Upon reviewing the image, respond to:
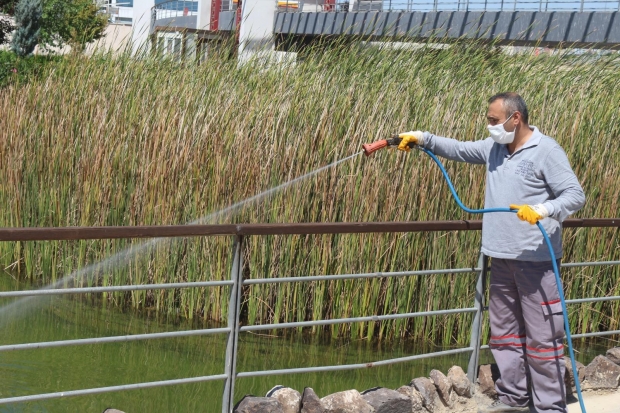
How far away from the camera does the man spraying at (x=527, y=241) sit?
3402 mm

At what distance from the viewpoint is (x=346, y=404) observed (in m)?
3.53

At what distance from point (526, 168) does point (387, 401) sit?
1076 mm

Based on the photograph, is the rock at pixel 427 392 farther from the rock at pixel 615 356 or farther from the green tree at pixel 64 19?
the green tree at pixel 64 19

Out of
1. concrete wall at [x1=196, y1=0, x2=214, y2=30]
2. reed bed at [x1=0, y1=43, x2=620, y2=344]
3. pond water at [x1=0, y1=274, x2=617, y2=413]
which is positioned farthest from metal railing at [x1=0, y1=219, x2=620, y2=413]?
concrete wall at [x1=196, y1=0, x2=214, y2=30]

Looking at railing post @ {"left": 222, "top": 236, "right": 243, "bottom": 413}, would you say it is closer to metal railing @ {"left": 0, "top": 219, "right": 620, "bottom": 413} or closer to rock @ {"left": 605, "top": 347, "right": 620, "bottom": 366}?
metal railing @ {"left": 0, "top": 219, "right": 620, "bottom": 413}

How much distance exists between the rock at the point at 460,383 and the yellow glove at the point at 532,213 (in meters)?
0.95

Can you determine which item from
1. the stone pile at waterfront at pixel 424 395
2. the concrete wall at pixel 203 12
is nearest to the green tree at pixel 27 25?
the concrete wall at pixel 203 12

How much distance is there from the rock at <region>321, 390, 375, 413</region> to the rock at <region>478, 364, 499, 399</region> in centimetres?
67

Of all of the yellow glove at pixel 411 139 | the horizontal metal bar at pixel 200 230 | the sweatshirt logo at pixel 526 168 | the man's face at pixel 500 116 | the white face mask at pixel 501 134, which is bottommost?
the horizontal metal bar at pixel 200 230

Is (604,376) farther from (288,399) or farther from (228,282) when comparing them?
(228,282)

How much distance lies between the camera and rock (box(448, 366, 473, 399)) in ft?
12.8

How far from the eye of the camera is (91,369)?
5137mm

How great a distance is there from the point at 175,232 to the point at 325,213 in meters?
3.04

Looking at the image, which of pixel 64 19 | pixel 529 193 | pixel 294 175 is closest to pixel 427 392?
pixel 529 193
